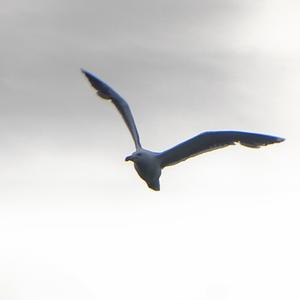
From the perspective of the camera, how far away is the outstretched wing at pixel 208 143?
4622 cm

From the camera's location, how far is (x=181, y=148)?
4866 centimetres

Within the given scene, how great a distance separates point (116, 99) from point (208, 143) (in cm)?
605

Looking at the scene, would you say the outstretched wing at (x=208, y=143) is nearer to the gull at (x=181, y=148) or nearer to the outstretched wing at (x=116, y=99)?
the gull at (x=181, y=148)

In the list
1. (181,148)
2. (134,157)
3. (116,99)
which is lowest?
(134,157)

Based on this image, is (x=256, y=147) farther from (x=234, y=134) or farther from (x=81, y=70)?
(x=81, y=70)

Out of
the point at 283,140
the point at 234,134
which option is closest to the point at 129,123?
the point at 234,134

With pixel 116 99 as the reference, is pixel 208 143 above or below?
below

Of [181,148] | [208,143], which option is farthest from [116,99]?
[208,143]

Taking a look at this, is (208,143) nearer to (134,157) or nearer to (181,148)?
(181,148)

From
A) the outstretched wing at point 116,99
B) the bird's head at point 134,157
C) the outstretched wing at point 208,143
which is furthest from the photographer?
the outstretched wing at point 116,99

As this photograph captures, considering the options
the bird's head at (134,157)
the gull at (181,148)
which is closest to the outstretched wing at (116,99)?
the gull at (181,148)

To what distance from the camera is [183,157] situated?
4862cm

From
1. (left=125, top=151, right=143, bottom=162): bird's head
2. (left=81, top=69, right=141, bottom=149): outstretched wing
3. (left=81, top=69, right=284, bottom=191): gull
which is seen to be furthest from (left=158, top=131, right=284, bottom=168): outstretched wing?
(left=81, top=69, right=141, bottom=149): outstretched wing

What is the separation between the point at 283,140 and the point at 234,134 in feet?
11.7
